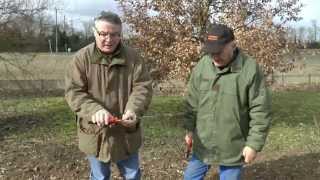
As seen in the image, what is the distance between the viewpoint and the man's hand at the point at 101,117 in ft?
13.0

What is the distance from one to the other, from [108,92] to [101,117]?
317 millimetres

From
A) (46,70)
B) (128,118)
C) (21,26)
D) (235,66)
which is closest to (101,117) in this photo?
(128,118)

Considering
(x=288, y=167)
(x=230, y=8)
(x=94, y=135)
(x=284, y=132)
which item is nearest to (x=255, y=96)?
(x=94, y=135)

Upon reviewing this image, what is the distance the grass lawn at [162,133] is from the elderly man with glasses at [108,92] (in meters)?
2.29

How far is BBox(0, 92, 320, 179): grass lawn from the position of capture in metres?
6.95

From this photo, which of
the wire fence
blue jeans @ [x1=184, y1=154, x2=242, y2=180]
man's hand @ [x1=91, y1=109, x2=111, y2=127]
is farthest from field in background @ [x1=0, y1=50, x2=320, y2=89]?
man's hand @ [x1=91, y1=109, x2=111, y2=127]

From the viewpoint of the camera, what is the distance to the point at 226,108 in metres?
4.30

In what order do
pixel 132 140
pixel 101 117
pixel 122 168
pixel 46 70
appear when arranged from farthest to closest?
pixel 46 70 < pixel 122 168 < pixel 132 140 < pixel 101 117

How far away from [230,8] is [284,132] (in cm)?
235

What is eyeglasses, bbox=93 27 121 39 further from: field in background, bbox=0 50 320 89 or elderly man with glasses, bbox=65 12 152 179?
field in background, bbox=0 50 320 89

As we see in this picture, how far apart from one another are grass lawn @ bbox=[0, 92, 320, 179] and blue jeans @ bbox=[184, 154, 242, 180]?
1.85m

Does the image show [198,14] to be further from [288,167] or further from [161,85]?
[288,167]

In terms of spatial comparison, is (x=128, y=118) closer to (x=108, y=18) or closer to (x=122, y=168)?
(x=122, y=168)

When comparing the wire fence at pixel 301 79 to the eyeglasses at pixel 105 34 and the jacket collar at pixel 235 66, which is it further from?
the eyeglasses at pixel 105 34
